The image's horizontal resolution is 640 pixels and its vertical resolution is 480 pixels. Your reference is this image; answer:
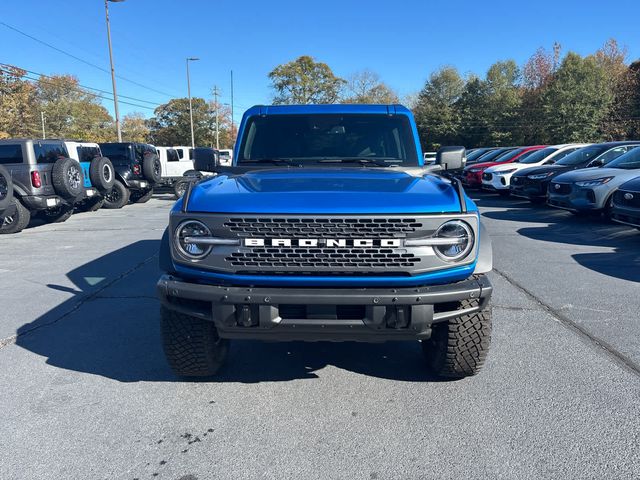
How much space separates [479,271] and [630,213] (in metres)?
6.28

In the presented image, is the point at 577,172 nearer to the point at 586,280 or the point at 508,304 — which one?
the point at 586,280

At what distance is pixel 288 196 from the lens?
286cm

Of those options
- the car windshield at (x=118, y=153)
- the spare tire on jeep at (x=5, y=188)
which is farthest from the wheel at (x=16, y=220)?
the car windshield at (x=118, y=153)

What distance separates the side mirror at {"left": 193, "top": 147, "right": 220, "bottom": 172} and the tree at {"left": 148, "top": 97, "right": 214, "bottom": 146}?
60.1 m

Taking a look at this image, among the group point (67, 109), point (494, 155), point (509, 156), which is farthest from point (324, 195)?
point (67, 109)

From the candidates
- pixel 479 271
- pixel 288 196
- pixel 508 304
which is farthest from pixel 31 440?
pixel 508 304

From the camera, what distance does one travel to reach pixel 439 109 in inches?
1921

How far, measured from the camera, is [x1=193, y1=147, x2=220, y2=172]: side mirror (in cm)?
439

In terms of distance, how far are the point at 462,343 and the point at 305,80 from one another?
6223 centimetres

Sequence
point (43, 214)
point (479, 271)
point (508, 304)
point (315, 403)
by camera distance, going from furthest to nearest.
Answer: point (43, 214) → point (508, 304) → point (315, 403) → point (479, 271)

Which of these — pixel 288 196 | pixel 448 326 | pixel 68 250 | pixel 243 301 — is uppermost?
pixel 288 196

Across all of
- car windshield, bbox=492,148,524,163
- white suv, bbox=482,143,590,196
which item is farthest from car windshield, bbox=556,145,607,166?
car windshield, bbox=492,148,524,163

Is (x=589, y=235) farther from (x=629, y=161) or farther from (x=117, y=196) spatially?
(x=117, y=196)

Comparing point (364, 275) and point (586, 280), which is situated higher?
point (364, 275)
